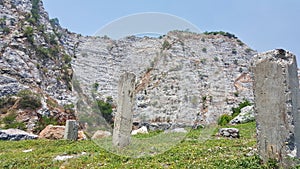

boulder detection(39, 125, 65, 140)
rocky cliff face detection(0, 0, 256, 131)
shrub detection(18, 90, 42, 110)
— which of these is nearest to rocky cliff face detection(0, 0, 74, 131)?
rocky cliff face detection(0, 0, 256, 131)

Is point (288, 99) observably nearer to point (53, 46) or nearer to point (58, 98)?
point (58, 98)

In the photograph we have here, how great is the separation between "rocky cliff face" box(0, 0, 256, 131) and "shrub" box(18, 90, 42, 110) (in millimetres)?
1073

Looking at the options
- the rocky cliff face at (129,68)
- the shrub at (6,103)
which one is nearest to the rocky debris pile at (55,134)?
the rocky cliff face at (129,68)

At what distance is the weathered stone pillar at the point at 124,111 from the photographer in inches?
495

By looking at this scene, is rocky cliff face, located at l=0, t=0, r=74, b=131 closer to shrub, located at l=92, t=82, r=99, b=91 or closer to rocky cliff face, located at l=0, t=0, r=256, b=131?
rocky cliff face, located at l=0, t=0, r=256, b=131

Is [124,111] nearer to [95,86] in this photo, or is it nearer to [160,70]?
[95,86]

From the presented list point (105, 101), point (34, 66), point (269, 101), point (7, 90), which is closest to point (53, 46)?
point (34, 66)

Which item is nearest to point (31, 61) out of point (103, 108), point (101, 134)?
point (101, 134)

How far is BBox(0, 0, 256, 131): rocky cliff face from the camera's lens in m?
11.6

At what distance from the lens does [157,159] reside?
32.7ft

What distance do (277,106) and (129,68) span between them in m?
7.41

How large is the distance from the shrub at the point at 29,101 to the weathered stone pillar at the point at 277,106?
35309mm

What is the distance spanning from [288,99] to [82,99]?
8040 millimetres

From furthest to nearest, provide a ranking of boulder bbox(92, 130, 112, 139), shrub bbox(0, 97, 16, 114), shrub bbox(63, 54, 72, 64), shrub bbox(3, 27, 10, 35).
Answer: shrub bbox(63, 54, 72, 64), shrub bbox(3, 27, 10, 35), shrub bbox(0, 97, 16, 114), boulder bbox(92, 130, 112, 139)
